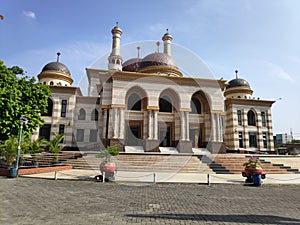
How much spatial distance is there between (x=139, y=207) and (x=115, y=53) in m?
33.7

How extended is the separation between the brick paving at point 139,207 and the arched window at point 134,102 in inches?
667

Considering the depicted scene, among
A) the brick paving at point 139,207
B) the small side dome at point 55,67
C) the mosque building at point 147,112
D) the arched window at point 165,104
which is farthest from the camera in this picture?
the small side dome at point 55,67

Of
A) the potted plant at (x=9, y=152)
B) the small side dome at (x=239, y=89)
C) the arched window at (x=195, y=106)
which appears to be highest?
the small side dome at (x=239, y=89)

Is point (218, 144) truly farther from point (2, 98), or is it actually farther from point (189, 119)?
point (2, 98)

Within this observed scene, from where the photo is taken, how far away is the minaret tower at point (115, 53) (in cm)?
3631

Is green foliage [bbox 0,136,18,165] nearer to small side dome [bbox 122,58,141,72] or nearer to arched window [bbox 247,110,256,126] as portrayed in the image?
small side dome [bbox 122,58,141,72]

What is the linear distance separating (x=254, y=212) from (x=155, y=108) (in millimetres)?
18213

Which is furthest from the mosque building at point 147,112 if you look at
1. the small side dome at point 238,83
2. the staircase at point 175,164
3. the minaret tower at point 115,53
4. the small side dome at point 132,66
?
the small side dome at point 238,83

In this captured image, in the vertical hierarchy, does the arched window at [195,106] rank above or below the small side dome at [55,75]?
below

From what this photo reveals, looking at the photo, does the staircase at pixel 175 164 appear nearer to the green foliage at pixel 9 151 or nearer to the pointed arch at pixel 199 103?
the green foliage at pixel 9 151

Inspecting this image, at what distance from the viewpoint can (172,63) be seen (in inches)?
1192

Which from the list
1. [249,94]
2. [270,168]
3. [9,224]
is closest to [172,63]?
[249,94]

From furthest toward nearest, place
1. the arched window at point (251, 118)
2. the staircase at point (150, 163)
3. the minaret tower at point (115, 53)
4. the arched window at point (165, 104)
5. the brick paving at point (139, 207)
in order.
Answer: the minaret tower at point (115, 53), the arched window at point (251, 118), the arched window at point (165, 104), the staircase at point (150, 163), the brick paving at point (139, 207)

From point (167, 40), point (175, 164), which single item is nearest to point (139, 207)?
point (175, 164)
